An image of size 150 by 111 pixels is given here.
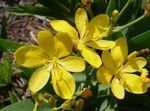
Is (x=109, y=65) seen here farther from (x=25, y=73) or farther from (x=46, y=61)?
(x=25, y=73)

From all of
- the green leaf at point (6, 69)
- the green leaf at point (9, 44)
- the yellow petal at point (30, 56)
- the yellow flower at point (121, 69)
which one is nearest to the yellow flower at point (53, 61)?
the yellow petal at point (30, 56)

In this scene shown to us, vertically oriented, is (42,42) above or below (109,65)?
above

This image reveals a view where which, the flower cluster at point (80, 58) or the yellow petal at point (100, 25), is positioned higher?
the yellow petal at point (100, 25)

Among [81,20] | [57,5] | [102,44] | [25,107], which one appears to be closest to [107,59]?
[102,44]

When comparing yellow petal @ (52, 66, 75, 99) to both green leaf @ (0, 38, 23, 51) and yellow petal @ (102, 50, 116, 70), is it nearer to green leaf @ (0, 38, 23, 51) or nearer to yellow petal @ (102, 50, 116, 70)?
yellow petal @ (102, 50, 116, 70)

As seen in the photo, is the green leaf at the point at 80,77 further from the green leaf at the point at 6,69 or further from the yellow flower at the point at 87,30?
the green leaf at the point at 6,69

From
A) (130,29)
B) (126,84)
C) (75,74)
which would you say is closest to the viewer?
(126,84)

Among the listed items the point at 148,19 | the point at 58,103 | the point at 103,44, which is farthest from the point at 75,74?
the point at 148,19

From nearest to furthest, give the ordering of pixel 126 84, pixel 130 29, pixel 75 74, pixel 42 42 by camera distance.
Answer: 1. pixel 42 42
2. pixel 126 84
3. pixel 75 74
4. pixel 130 29
